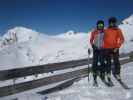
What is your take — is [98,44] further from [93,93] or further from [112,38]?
[93,93]

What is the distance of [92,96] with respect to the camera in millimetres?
7910

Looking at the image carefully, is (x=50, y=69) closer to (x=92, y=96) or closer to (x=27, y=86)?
(x=27, y=86)

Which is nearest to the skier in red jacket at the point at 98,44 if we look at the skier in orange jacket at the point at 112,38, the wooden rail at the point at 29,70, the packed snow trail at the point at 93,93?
the skier in orange jacket at the point at 112,38

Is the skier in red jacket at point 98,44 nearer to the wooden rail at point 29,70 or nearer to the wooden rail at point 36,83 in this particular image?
the wooden rail at point 36,83

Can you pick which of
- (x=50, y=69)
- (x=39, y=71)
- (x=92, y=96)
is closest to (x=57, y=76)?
(x=50, y=69)

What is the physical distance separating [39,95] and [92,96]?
148 centimetres

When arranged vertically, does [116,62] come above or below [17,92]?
above

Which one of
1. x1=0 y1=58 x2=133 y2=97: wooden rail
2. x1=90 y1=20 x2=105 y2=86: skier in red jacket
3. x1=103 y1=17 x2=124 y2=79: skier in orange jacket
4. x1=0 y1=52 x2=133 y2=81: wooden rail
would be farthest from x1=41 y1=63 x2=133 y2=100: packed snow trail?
x1=103 y1=17 x2=124 y2=79: skier in orange jacket

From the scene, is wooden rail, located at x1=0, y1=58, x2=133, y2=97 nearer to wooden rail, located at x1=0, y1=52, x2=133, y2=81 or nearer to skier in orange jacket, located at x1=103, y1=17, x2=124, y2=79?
wooden rail, located at x1=0, y1=52, x2=133, y2=81

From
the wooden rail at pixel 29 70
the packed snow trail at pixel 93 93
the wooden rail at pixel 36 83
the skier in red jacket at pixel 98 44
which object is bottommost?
the packed snow trail at pixel 93 93

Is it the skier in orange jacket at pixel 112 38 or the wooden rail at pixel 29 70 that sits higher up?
the skier in orange jacket at pixel 112 38

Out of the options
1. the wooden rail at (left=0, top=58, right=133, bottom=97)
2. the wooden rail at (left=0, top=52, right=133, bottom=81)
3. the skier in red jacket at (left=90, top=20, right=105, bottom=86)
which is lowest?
the wooden rail at (left=0, top=58, right=133, bottom=97)

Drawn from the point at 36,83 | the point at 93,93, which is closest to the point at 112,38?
the point at 93,93

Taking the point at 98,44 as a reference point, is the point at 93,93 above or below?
below
